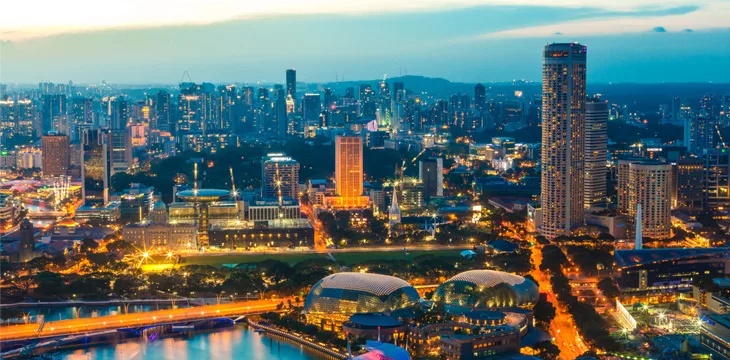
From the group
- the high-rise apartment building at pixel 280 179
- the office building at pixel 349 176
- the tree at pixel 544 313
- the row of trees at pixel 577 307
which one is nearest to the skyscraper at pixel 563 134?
the row of trees at pixel 577 307

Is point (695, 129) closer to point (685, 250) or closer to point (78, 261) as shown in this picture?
point (685, 250)

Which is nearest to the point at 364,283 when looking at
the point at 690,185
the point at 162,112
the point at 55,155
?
the point at 690,185

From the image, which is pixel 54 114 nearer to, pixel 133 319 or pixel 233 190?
pixel 233 190

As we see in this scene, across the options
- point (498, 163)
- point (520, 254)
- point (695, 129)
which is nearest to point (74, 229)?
point (520, 254)

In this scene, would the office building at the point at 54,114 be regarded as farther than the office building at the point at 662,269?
Yes

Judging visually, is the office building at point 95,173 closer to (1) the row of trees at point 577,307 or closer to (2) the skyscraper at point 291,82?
(1) the row of trees at point 577,307

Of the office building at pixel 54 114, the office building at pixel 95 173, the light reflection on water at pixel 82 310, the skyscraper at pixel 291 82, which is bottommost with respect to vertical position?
the light reflection on water at pixel 82 310
